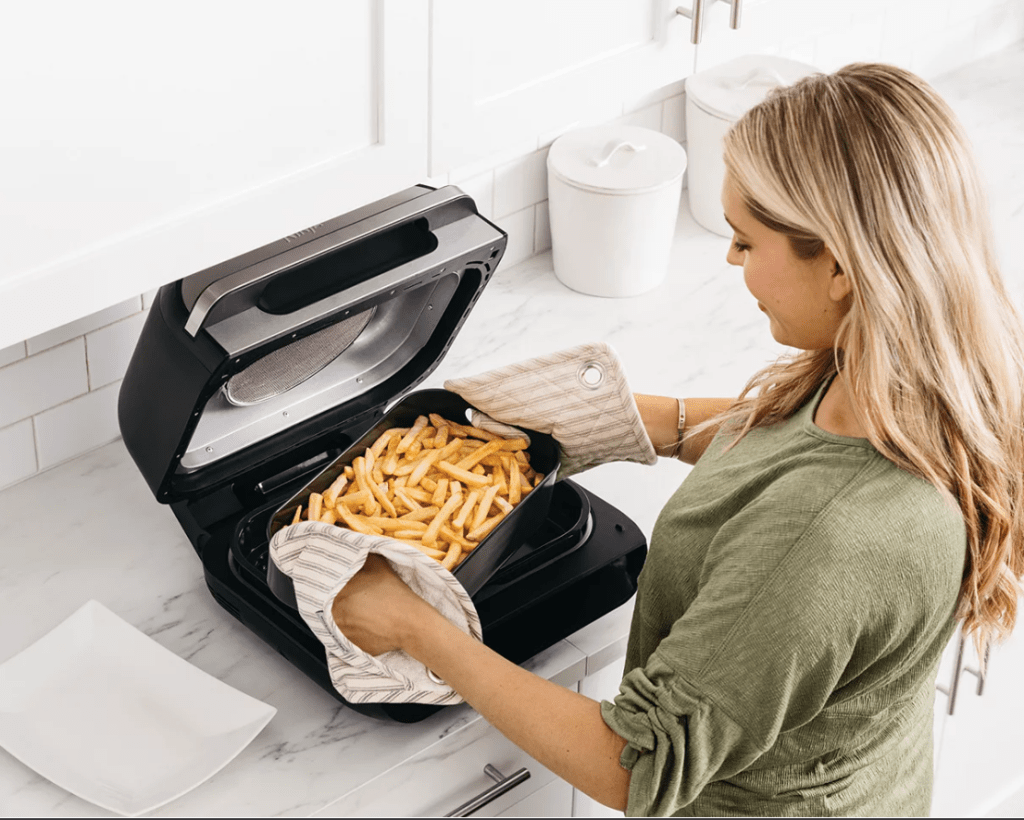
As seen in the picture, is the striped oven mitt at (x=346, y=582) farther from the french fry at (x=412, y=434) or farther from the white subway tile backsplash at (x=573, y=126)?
the white subway tile backsplash at (x=573, y=126)

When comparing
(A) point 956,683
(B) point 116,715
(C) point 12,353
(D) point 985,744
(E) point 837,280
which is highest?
(E) point 837,280

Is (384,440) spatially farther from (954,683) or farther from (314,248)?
(954,683)

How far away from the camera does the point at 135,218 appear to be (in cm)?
123

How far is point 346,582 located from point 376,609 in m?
0.04

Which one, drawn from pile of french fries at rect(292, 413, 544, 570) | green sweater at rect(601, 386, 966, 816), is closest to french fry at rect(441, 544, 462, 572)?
pile of french fries at rect(292, 413, 544, 570)

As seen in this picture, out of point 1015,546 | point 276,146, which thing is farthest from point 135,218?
point 1015,546

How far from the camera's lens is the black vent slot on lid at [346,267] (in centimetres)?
143

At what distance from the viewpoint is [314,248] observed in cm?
146

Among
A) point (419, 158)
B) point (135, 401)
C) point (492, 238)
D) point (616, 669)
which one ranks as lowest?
point (616, 669)

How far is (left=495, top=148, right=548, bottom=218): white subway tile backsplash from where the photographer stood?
7.09 feet

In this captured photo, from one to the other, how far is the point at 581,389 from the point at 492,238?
228 mm

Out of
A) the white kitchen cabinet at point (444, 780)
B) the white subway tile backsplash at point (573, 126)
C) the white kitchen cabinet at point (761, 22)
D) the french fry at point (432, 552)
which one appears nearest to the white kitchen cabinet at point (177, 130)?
the french fry at point (432, 552)

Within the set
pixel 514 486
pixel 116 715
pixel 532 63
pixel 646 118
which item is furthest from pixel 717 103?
pixel 116 715

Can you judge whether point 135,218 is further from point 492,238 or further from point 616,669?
point 616,669
